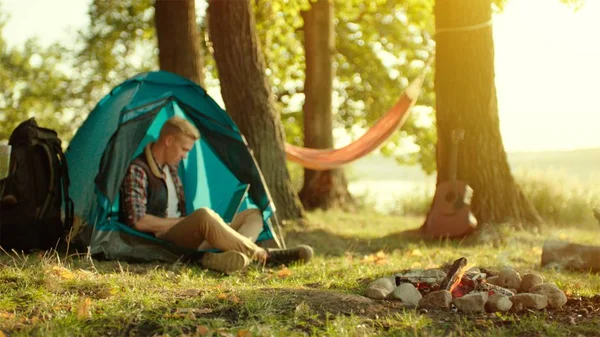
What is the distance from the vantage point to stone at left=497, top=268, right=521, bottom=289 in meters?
3.85

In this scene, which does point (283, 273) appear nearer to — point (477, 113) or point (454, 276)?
point (454, 276)

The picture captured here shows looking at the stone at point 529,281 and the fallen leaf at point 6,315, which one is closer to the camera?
the fallen leaf at point 6,315

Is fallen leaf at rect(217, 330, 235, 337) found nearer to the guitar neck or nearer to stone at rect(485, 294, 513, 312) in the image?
stone at rect(485, 294, 513, 312)

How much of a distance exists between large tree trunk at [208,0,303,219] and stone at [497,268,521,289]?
3280 millimetres

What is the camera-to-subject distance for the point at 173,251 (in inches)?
195

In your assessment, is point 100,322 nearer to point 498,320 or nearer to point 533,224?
point 498,320

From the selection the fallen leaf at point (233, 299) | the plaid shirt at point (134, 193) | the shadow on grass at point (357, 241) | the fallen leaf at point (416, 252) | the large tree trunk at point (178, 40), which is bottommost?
the shadow on grass at point (357, 241)

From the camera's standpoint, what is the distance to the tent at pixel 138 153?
499 cm

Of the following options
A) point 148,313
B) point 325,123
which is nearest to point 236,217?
point 148,313

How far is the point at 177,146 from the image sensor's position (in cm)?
500

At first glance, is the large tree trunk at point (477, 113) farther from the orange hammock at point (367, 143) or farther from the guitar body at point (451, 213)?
the orange hammock at point (367, 143)

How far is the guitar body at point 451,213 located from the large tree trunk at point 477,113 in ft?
0.63

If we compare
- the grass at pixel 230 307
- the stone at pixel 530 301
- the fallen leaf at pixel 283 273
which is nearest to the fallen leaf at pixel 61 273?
the grass at pixel 230 307

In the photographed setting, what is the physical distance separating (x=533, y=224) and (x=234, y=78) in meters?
2.98
